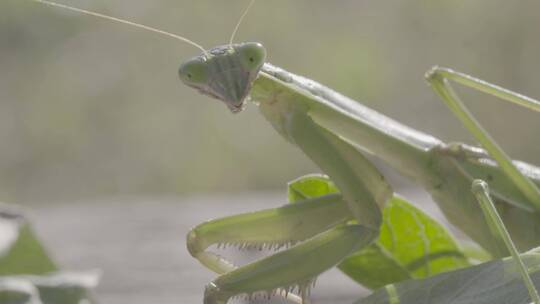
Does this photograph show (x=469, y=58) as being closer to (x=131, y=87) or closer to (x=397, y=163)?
(x=131, y=87)

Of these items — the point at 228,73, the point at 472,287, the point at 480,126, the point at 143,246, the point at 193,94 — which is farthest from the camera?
the point at 193,94

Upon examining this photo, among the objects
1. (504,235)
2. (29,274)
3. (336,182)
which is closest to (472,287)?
(504,235)

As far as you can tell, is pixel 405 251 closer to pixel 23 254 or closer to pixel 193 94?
pixel 23 254

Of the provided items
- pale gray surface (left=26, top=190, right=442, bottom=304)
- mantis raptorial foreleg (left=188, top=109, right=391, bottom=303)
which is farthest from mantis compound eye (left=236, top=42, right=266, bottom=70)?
pale gray surface (left=26, top=190, right=442, bottom=304)

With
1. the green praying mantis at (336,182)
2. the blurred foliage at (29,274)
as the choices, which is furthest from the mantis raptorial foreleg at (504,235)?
the blurred foliage at (29,274)

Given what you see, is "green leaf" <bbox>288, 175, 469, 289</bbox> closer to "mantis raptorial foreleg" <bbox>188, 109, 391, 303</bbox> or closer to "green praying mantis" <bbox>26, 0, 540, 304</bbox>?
"green praying mantis" <bbox>26, 0, 540, 304</bbox>

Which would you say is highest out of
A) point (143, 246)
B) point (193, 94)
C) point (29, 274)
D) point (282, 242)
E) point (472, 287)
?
point (193, 94)

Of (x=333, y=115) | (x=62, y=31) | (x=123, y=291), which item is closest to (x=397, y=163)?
(x=333, y=115)
